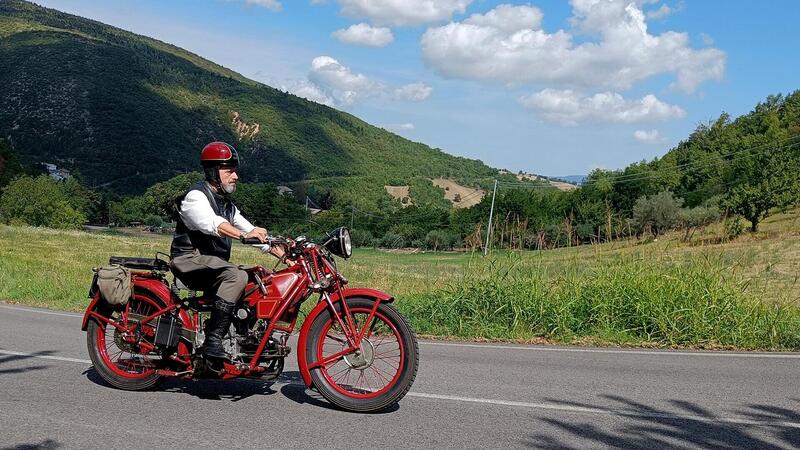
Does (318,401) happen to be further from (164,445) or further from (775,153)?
(775,153)

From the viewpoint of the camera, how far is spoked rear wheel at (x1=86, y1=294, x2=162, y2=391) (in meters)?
5.72

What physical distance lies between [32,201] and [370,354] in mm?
89231

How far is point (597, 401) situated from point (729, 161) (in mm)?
109977

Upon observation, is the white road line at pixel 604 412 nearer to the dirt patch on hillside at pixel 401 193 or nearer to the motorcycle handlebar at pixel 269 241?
the motorcycle handlebar at pixel 269 241

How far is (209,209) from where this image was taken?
17.3 feet

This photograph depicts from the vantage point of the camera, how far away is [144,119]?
129750 mm

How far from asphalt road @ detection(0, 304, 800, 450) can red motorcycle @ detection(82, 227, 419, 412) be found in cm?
24

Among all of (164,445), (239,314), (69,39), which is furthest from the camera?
(69,39)

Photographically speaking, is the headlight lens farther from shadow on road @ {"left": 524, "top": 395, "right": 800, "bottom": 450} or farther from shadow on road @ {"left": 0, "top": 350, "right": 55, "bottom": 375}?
shadow on road @ {"left": 0, "top": 350, "right": 55, "bottom": 375}

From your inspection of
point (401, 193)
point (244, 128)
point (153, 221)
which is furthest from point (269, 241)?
point (244, 128)

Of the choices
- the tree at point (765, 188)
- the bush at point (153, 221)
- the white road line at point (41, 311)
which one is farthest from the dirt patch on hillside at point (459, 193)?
the white road line at point (41, 311)

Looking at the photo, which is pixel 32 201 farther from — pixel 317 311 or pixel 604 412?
pixel 604 412

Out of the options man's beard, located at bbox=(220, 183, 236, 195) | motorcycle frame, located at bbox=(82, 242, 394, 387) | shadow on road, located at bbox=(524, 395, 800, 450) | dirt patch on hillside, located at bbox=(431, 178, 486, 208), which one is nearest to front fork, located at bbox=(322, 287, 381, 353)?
motorcycle frame, located at bbox=(82, 242, 394, 387)

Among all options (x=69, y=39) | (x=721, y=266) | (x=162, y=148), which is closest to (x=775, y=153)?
(x=721, y=266)
